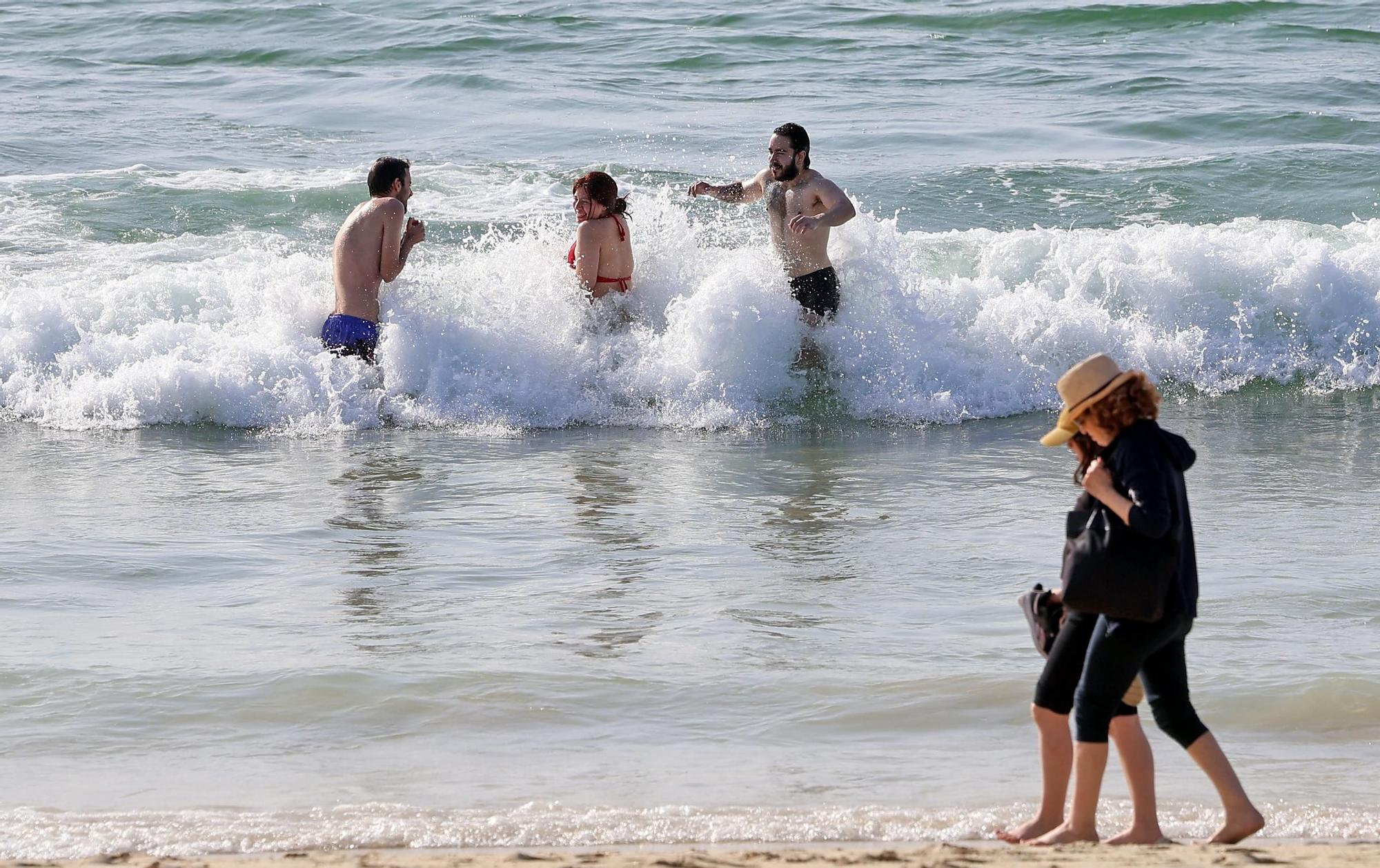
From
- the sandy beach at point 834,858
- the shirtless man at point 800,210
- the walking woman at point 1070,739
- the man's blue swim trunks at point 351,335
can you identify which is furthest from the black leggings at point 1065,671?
the man's blue swim trunks at point 351,335

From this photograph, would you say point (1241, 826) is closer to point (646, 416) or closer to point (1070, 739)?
point (1070, 739)

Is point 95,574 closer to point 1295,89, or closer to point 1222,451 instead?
point 1222,451

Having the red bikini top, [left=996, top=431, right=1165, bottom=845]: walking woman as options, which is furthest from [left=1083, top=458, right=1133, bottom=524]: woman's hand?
the red bikini top

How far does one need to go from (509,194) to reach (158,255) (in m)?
3.11

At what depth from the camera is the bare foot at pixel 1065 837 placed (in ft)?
12.1

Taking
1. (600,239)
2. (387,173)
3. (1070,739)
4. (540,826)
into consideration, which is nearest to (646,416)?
(600,239)

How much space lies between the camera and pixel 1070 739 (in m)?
3.75

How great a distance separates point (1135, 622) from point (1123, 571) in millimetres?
145

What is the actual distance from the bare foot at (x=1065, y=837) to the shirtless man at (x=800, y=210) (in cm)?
560

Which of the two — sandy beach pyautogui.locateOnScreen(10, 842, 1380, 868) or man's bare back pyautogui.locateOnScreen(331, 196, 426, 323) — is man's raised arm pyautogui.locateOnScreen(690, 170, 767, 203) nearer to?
man's bare back pyautogui.locateOnScreen(331, 196, 426, 323)

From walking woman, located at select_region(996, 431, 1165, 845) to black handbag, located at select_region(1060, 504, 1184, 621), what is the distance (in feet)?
0.55

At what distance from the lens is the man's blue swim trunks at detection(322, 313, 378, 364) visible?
9.58 m

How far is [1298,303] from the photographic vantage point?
10820 mm

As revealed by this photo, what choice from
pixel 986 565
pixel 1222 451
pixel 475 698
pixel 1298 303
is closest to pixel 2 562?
pixel 475 698
